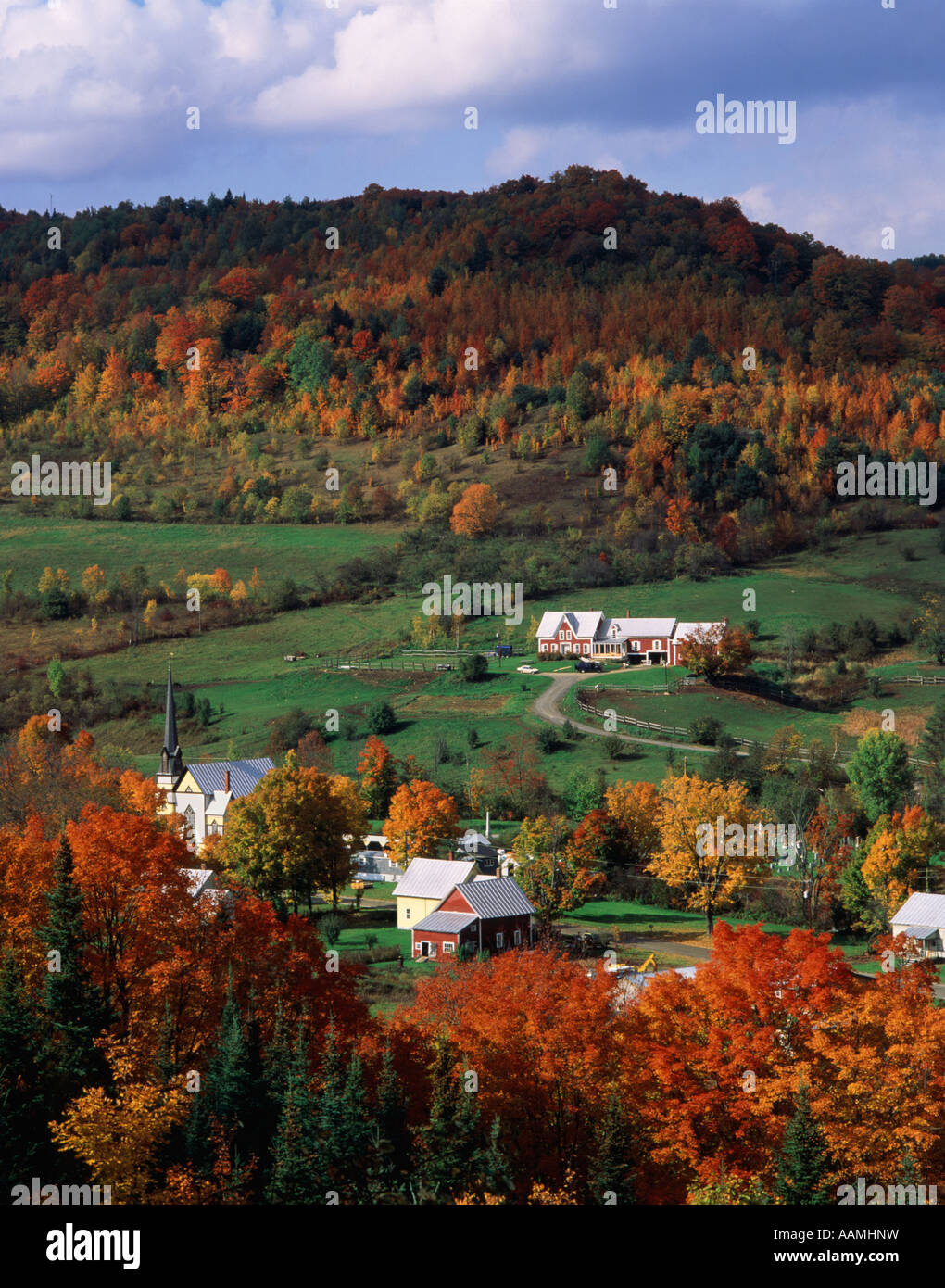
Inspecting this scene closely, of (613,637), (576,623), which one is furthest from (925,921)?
(576,623)

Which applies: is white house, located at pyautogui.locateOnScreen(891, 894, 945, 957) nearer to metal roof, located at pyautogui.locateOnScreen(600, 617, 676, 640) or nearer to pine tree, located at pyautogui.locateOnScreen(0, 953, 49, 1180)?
pine tree, located at pyautogui.locateOnScreen(0, 953, 49, 1180)

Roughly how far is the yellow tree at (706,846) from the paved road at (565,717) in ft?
37.7

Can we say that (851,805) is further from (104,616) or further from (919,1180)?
(104,616)

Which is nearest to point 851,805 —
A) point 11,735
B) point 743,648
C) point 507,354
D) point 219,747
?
point 743,648

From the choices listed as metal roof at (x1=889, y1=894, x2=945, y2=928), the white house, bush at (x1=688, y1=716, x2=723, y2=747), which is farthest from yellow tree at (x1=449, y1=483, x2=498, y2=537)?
the white house

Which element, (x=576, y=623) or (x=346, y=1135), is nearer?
(x=346, y=1135)

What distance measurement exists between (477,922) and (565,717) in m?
33.5

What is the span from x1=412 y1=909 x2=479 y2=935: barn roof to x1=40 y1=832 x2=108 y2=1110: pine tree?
22707 mm

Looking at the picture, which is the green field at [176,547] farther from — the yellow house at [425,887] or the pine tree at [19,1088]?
the pine tree at [19,1088]

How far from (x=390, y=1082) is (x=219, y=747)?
60935mm

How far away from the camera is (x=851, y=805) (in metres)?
73.4

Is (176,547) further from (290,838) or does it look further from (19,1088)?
(19,1088)

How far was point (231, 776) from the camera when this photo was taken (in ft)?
252

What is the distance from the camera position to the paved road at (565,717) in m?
87.4
